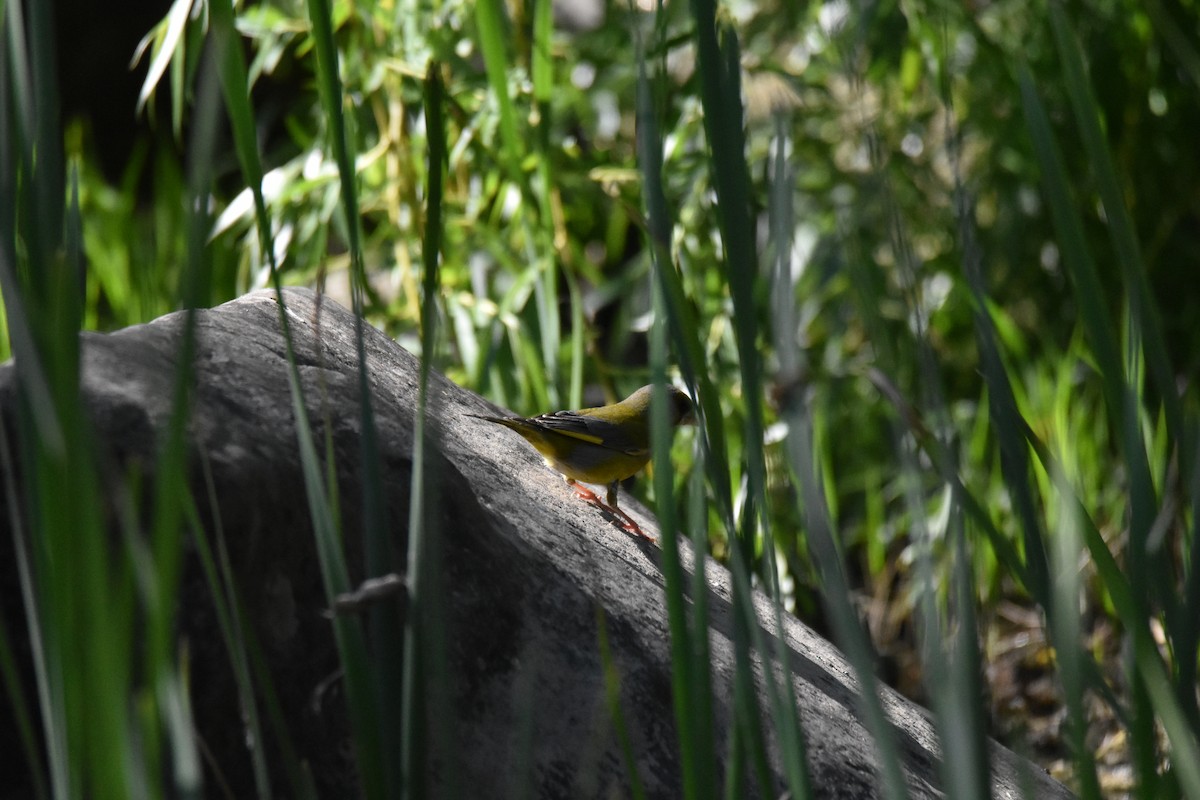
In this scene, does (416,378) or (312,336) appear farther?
(416,378)

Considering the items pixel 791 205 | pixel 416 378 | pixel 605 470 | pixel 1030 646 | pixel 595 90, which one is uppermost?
pixel 595 90

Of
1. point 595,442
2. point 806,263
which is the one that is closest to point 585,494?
point 595,442

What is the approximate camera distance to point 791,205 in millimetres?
931

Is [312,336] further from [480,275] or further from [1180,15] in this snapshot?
[1180,15]

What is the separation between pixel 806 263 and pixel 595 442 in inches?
53.3

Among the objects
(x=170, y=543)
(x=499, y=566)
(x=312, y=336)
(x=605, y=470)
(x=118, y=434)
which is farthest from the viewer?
(x=605, y=470)

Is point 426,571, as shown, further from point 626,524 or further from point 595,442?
point 595,442

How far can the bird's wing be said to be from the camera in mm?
1997

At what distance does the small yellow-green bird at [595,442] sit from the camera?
191 centimetres

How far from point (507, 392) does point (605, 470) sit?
2.26 feet

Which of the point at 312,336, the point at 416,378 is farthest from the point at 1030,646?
the point at 312,336

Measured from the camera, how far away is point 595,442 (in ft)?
6.79

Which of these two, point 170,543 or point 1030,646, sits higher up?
point 170,543

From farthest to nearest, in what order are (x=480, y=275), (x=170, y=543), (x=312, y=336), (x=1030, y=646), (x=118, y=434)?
(x=1030, y=646) < (x=480, y=275) < (x=312, y=336) < (x=118, y=434) < (x=170, y=543)
